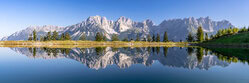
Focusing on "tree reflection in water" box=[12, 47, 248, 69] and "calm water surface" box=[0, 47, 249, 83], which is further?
"tree reflection in water" box=[12, 47, 248, 69]

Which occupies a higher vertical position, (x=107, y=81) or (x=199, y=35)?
(x=199, y=35)

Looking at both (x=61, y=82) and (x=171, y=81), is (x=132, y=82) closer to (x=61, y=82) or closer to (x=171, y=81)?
(x=171, y=81)

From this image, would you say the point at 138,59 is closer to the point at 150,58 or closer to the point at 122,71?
Answer: the point at 150,58

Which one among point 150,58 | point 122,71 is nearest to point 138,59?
point 150,58

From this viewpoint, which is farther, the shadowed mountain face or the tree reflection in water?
the tree reflection in water

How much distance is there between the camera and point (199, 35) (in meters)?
195

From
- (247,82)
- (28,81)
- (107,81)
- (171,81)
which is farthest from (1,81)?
(247,82)

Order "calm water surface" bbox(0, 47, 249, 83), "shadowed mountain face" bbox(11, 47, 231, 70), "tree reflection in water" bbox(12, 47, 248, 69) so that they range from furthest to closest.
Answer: "tree reflection in water" bbox(12, 47, 248, 69), "shadowed mountain face" bbox(11, 47, 231, 70), "calm water surface" bbox(0, 47, 249, 83)

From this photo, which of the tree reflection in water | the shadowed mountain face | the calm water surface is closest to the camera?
the calm water surface

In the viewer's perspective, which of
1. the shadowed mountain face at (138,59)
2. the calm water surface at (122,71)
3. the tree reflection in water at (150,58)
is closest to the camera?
the calm water surface at (122,71)

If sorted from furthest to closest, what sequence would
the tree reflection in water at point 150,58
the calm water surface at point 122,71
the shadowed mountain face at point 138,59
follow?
the tree reflection in water at point 150,58
the shadowed mountain face at point 138,59
the calm water surface at point 122,71

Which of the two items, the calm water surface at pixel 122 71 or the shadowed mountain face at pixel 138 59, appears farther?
the shadowed mountain face at pixel 138 59

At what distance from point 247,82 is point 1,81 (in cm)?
2624

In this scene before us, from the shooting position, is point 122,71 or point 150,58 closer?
point 122,71
